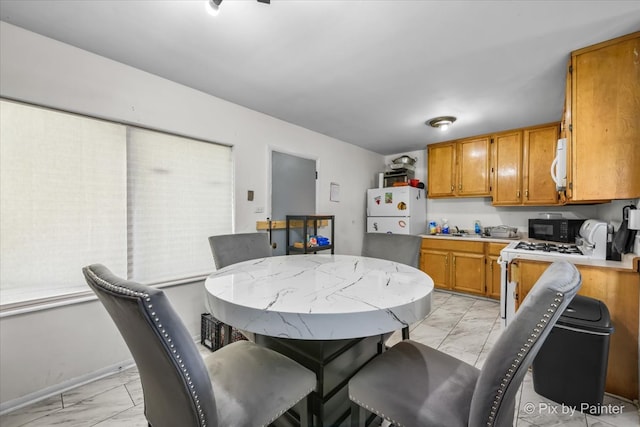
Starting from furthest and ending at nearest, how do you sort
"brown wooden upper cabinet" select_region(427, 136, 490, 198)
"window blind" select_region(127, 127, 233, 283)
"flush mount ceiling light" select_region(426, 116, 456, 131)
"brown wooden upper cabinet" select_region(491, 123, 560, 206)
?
"brown wooden upper cabinet" select_region(427, 136, 490, 198) → "brown wooden upper cabinet" select_region(491, 123, 560, 206) → "flush mount ceiling light" select_region(426, 116, 456, 131) → "window blind" select_region(127, 127, 233, 283)

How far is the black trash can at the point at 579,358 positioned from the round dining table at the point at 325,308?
1.03 meters

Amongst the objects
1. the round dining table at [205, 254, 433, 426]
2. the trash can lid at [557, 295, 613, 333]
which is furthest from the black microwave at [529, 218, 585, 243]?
the round dining table at [205, 254, 433, 426]

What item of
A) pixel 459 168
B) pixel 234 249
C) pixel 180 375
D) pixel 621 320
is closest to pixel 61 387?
pixel 234 249

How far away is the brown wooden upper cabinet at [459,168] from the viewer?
12.4 ft

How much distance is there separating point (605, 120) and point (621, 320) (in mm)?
1276

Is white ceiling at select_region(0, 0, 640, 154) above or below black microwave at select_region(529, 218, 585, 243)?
above

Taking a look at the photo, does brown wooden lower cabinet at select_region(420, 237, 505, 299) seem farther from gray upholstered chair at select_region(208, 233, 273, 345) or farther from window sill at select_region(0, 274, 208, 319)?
window sill at select_region(0, 274, 208, 319)

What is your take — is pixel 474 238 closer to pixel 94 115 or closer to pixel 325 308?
pixel 325 308

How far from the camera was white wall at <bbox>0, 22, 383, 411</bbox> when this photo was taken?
1610mm

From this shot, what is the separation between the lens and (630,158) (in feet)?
5.24

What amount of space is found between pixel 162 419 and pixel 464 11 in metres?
2.28

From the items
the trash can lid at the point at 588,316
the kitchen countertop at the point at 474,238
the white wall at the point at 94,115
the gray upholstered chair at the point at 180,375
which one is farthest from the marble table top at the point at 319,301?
the kitchen countertop at the point at 474,238

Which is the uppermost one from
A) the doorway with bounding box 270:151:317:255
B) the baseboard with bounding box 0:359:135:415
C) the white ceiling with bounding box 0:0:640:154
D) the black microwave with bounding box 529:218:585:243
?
the white ceiling with bounding box 0:0:640:154

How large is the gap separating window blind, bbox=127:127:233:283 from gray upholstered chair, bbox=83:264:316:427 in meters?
1.52
